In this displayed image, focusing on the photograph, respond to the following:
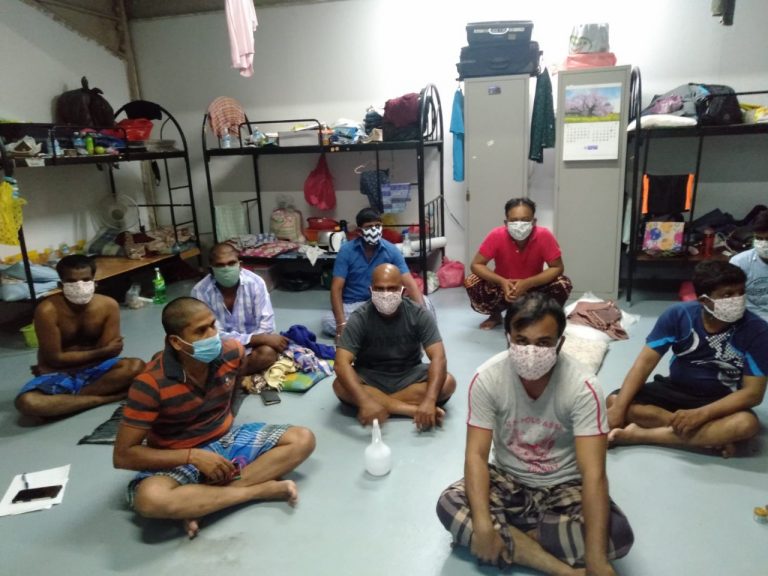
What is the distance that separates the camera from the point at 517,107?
16.3 feet

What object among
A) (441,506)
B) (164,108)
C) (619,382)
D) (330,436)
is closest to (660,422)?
(619,382)

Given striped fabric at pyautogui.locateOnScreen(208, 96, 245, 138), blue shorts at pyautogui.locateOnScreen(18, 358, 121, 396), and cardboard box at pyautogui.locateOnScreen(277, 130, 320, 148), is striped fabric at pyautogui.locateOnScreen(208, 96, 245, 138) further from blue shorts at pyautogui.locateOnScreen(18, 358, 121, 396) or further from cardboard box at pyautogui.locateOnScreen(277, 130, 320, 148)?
blue shorts at pyautogui.locateOnScreen(18, 358, 121, 396)

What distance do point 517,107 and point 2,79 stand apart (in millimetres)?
4531

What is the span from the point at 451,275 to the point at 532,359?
3.93 m

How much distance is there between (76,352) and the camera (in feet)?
10.8

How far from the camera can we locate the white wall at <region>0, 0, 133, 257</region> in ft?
16.7

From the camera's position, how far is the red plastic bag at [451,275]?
5.69 metres

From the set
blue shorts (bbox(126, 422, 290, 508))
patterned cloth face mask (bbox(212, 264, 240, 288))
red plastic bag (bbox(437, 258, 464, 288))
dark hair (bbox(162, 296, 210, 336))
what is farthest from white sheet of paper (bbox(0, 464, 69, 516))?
red plastic bag (bbox(437, 258, 464, 288))

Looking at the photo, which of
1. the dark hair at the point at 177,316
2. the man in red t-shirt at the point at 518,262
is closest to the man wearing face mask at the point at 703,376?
the man in red t-shirt at the point at 518,262

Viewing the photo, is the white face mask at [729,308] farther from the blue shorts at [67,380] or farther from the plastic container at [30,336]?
A: the plastic container at [30,336]

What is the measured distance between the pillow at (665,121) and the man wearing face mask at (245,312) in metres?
3.30

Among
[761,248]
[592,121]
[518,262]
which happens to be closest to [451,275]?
[518,262]

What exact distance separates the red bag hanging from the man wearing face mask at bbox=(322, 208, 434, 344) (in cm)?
198

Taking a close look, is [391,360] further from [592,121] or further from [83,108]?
[83,108]
